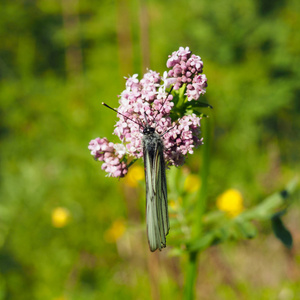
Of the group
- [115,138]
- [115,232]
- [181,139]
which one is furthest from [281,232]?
[115,138]

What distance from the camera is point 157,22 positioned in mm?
6984

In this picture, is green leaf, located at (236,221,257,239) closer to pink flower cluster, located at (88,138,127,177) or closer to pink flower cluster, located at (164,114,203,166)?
pink flower cluster, located at (164,114,203,166)

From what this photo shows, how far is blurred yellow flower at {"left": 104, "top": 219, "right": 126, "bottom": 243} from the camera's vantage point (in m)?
4.14

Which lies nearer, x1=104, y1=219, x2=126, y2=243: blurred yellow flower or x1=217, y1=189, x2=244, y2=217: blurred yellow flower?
x1=217, y1=189, x2=244, y2=217: blurred yellow flower

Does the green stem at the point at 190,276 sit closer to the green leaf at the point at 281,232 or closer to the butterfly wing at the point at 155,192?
the green leaf at the point at 281,232

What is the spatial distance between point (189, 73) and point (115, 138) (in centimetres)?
348

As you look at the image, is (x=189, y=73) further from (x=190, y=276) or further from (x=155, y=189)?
(x=190, y=276)

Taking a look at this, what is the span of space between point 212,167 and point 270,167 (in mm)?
799

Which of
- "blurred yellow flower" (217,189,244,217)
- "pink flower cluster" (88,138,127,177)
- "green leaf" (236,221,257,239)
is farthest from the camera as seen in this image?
"blurred yellow flower" (217,189,244,217)

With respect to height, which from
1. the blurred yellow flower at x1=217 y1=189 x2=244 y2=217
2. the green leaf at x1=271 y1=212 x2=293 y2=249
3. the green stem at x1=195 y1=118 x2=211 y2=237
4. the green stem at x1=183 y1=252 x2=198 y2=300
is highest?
the blurred yellow flower at x1=217 y1=189 x2=244 y2=217

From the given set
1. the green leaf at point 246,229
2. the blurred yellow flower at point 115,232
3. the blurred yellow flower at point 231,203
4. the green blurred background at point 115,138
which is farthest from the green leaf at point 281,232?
the blurred yellow flower at point 115,232

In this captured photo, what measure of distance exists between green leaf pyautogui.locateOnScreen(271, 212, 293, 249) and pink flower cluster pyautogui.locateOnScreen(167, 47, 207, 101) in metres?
0.93

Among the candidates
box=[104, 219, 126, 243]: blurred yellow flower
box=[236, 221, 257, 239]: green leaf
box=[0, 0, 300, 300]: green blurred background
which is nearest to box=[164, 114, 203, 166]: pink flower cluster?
box=[0, 0, 300, 300]: green blurred background

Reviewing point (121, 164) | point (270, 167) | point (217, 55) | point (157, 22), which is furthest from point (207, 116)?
point (157, 22)
